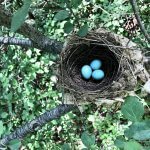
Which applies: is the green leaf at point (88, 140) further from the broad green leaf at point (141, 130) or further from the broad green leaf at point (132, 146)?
the broad green leaf at point (132, 146)

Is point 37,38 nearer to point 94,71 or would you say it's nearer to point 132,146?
point 94,71

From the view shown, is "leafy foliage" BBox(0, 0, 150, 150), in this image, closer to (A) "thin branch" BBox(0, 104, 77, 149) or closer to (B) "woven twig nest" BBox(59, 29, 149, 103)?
(A) "thin branch" BBox(0, 104, 77, 149)

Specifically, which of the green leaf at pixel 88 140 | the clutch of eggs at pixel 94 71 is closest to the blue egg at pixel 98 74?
the clutch of eggs at pixel 94 71

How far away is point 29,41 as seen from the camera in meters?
1.54

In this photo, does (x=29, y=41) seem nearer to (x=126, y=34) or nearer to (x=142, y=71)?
(x=142, y=71)

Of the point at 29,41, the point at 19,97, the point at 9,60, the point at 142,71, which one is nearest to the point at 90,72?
the point at 29,41

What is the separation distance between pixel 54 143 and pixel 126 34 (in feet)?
3.12

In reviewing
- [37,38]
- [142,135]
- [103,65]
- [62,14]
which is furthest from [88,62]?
[142,135]

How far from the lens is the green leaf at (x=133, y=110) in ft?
2.50

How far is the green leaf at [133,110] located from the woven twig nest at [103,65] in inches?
18.3

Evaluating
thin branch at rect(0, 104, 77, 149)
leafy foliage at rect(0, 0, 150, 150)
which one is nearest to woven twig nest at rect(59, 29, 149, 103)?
thin branch at rect(0, 104, 77, 149)

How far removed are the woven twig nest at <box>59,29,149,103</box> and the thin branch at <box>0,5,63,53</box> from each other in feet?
0.14

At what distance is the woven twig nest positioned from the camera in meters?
1.27

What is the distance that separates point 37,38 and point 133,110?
79 cm
